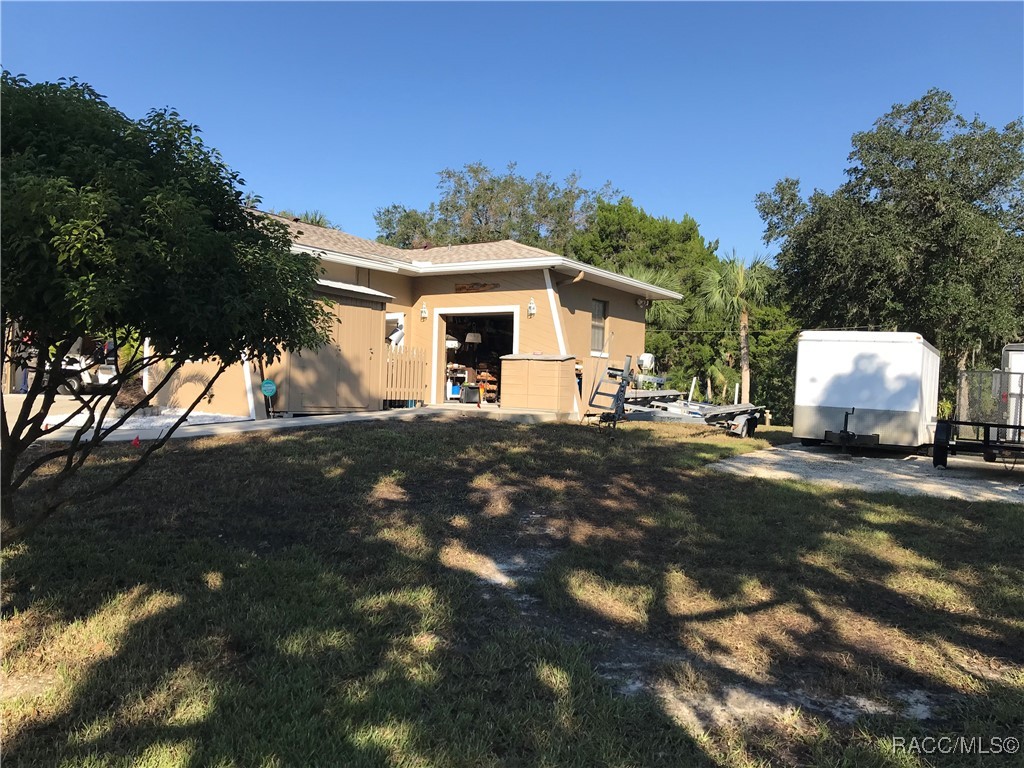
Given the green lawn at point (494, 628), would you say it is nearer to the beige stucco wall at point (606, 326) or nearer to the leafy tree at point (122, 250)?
the leafy tree at point (122, 250)

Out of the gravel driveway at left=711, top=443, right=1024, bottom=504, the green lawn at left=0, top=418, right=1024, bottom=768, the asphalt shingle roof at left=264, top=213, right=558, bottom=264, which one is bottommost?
the green lawn at left=0, top=418, right=1024, bottom=768

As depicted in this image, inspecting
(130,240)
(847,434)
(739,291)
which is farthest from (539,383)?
(739,291)

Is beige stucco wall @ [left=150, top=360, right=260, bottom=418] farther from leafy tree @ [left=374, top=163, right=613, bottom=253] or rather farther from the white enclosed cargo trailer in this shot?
leafy tree @ [left=374, top=163, right=613, bottom=253]

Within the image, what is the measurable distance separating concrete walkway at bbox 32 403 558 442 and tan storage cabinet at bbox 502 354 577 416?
344 mm

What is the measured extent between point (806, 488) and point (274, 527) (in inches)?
230

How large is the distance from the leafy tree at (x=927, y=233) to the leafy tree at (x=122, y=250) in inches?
643

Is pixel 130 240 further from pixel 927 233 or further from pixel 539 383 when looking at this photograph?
pixel 927 233

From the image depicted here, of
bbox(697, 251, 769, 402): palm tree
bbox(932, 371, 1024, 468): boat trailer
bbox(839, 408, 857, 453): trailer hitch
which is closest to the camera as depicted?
bbox(932, 371, 1024, 468): boat trailer

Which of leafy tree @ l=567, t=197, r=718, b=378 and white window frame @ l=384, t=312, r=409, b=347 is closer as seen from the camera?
white window frame @ l=384, t=312, r=409, b=347

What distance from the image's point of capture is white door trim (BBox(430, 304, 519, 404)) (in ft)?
51.4

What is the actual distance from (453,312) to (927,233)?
11576mm

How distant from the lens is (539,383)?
44.5 feet

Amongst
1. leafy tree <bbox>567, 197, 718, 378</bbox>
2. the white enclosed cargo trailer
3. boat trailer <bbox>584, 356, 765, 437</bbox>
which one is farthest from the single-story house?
leafy tree <bbox>567, 197, 718, 378</bbox>

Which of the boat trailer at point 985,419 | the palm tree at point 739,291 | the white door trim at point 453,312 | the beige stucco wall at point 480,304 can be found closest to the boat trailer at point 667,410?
the beige stucco wall at point 480,304
